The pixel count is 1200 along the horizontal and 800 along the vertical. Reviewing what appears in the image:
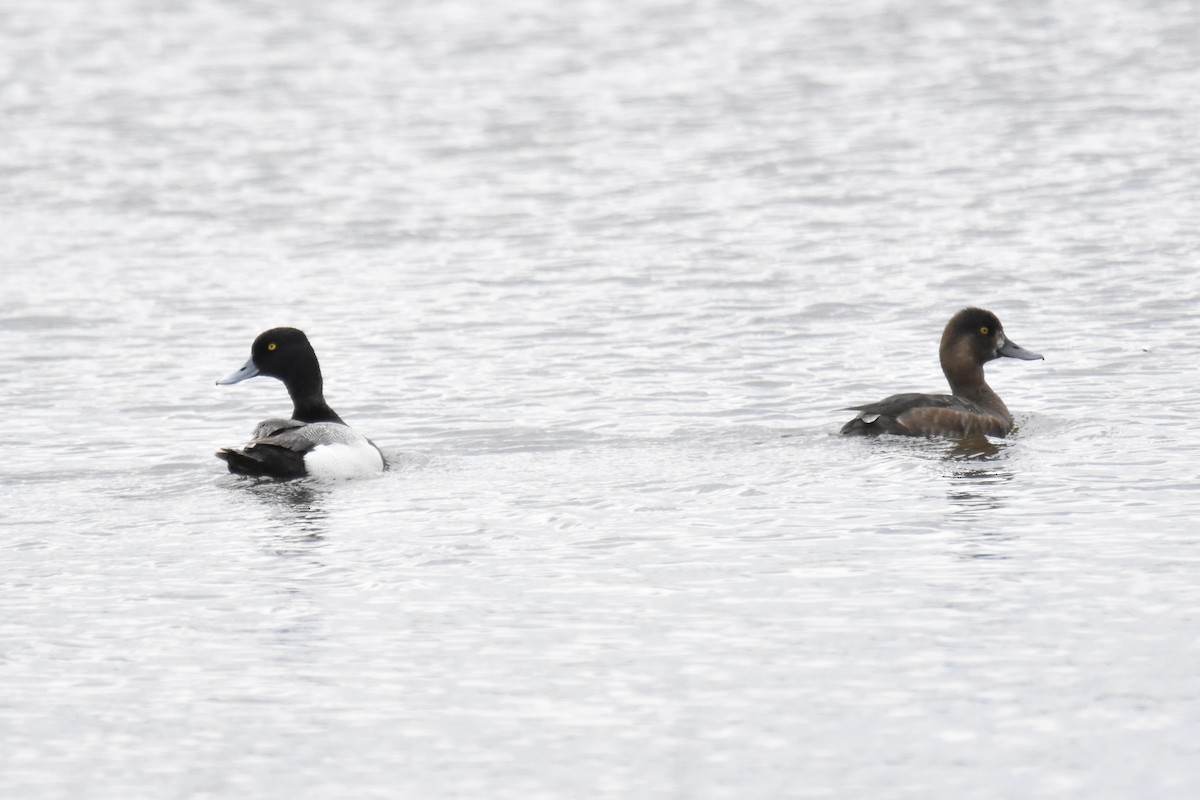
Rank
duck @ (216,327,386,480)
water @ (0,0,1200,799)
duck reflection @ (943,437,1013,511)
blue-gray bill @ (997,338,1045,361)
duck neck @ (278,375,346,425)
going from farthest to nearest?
blue-gray bill @ (997,338,1045,361)
duck neck @ (278,375,346,425)
duck @ (216,327,386,480)
duck reflection @ (943,437,1013,511)
water @ (0,0,1200,799)

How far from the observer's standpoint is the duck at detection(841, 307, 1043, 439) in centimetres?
1273

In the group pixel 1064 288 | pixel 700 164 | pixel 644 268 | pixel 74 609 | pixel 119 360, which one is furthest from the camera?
pixel 700 164

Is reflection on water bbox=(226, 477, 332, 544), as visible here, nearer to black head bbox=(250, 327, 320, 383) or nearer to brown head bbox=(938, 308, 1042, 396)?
black head bbox=(250, 327, 320, 383)

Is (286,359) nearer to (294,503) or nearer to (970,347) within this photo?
(294,503)

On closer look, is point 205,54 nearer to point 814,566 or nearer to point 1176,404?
point 1176,404

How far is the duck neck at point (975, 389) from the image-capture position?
13312mm

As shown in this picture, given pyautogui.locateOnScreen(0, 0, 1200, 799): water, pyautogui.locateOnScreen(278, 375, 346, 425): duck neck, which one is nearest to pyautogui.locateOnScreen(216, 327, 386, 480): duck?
pyautogui.locateOnScreen(278, 375, 346, 425): duck neck

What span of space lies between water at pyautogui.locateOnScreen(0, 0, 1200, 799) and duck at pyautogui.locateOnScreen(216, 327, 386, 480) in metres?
0.22

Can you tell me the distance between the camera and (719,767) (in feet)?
22.7

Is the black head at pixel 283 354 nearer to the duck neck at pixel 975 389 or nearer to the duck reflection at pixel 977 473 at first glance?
the duck reflection at pixel 977 473

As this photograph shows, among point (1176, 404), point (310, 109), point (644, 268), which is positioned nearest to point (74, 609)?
Answer: point (1176, 404)

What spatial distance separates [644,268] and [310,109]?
13.4 metres

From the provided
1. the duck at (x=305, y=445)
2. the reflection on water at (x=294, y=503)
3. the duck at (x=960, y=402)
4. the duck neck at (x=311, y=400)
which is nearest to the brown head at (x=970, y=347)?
the duck at (x=960, y=402)

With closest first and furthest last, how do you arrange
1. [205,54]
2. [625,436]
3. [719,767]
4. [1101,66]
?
[719,767]
[625,436]
[1101,66]
[205,54]
